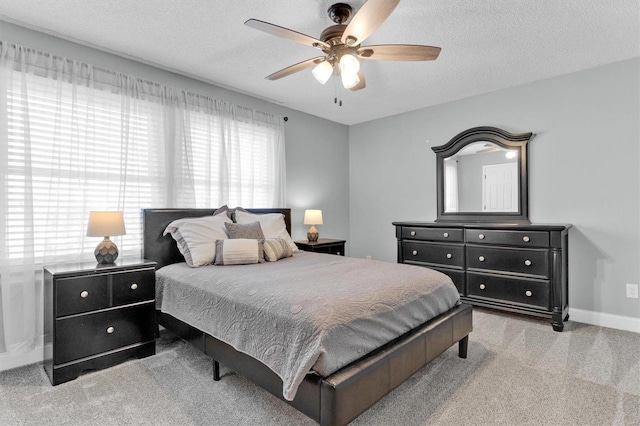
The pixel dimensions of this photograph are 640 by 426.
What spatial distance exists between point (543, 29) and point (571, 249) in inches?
86.6

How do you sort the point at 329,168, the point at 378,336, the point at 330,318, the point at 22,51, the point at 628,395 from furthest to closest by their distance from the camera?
the point at 329,168 → the point at 22,51 → the point at 628,395 → the point at 378,336 → the point at 330,318

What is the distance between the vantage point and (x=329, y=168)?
5227 mm

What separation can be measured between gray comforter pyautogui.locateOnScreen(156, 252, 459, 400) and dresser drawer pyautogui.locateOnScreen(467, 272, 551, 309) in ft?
4.12

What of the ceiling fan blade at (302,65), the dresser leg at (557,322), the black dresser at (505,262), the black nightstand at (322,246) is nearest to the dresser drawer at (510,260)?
the black dresser at (505,262)

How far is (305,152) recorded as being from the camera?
485 cm

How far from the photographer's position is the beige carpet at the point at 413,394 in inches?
73.6

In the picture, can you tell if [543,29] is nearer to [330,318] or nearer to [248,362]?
[330,318]

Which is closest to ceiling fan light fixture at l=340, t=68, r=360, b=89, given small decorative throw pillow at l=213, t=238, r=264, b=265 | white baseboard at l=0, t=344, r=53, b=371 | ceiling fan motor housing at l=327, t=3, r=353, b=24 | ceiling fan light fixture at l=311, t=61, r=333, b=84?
ceiling fan light fixture at l=311, t=61, r=333, b=84

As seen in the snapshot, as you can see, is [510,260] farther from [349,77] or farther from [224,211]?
[224,211]

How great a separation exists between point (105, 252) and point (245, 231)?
114 centimetres

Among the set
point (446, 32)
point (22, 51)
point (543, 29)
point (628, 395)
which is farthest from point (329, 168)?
point (628, 395)

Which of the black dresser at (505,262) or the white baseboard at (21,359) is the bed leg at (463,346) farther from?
the white baseboard at (21,359)

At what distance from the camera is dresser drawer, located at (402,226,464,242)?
383cm

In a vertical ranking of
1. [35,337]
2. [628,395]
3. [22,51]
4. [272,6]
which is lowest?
[628,395]
